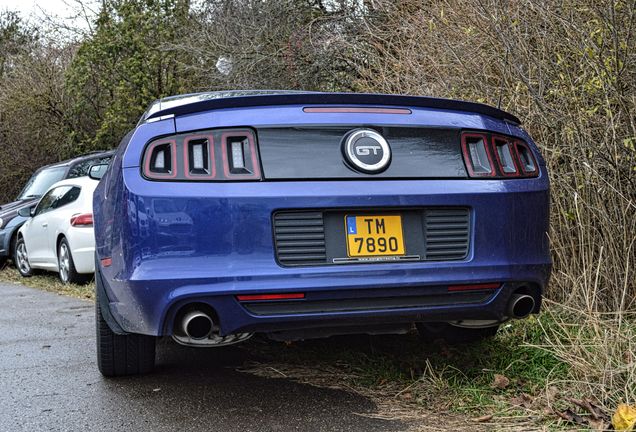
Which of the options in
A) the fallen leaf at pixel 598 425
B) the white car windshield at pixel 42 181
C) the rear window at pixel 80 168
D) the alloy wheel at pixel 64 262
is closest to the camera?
the fallen leaf at pixel 598 425

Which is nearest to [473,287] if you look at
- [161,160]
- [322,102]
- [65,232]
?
[322,102]

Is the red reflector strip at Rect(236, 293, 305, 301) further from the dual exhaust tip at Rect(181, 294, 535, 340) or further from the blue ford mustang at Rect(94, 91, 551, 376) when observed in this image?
the dual exhaust tip at Rect(181, 294, 535, 340)

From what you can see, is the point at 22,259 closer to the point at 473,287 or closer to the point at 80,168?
the point at 80,168

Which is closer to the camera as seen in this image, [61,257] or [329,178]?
[329,178]

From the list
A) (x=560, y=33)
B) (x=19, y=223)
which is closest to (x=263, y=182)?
(x=560, y=33)

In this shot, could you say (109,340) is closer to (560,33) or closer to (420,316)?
(420,316)

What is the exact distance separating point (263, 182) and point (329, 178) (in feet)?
0.90

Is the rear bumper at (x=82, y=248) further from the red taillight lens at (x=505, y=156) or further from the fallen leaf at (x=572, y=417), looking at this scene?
the fallen leaf at (x=572, y=417)

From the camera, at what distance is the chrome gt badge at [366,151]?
10.6 ft

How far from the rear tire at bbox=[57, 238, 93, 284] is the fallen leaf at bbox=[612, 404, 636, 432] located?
6.95 m

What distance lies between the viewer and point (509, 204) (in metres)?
3.38

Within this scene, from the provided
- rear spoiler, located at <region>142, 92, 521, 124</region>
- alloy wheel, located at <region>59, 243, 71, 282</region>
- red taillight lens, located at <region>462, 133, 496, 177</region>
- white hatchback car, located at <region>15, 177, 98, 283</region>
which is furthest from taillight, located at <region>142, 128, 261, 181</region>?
alloy wheel, located at <region>59, 243, 71, 282</region>

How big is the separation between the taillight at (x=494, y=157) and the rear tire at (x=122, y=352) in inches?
72.9

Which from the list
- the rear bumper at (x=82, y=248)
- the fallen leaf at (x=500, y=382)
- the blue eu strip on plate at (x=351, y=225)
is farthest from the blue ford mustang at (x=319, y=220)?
the rear bumper at (x=82, y=248)
